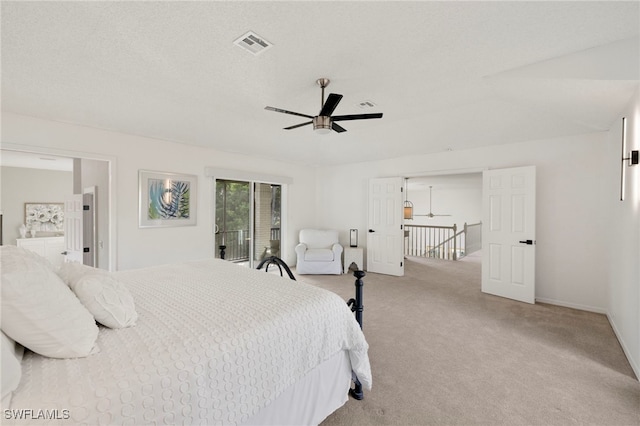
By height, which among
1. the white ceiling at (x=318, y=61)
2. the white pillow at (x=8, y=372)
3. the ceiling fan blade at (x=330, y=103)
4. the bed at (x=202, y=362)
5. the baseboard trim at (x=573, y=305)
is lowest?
the baseboard trim at (x=573, y=305)

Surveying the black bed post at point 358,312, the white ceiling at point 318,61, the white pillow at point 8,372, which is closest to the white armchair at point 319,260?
the white ceiling at point 318,61

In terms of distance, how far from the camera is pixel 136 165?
401 cm

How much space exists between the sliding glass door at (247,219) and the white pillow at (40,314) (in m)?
3.96

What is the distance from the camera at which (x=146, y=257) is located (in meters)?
4.10

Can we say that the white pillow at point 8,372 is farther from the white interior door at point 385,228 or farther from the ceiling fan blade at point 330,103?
the white interior door at point 385,228

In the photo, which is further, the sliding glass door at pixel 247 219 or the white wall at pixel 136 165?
the sliding glass door at pixel 247 219

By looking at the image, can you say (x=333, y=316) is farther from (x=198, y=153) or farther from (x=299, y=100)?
(x=198, y=153)

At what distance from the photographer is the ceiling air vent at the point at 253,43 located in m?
1.95

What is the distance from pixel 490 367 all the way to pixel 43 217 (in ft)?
28.7

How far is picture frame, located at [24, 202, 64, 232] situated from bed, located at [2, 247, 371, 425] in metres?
6.21

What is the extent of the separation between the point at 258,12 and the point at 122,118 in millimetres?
2705

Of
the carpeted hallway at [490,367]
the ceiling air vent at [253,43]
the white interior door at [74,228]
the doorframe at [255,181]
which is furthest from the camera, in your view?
the doorframe at [255,181]

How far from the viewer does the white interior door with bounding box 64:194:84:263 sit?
3781 mm

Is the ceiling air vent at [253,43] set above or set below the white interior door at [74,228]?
above
